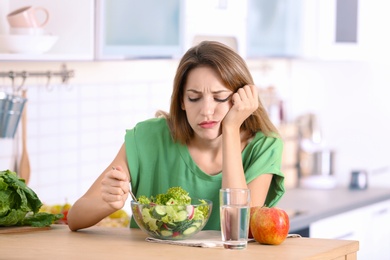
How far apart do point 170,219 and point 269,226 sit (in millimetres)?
258

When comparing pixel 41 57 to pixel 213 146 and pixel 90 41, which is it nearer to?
pixel 90 41

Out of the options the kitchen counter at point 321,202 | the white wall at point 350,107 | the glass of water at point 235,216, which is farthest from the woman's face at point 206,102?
the white wall at point 350,107

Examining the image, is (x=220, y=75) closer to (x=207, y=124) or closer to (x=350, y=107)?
(x=207, y=124)

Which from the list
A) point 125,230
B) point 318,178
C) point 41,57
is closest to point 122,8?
point 41,57

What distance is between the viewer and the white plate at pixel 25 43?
11.0 feet

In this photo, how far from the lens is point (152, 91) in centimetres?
455

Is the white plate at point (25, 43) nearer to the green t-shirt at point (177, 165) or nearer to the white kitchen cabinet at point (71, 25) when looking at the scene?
the white kitchen cabinet at point (71, 25)

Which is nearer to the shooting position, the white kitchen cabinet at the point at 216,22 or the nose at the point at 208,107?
the nose at the point at 208,107

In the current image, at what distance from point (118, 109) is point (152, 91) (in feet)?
0.88

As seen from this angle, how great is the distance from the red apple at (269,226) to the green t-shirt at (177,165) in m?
0.40

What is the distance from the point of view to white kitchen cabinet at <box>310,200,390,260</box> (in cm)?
464

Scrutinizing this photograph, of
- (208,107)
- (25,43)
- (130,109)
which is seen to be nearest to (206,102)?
(208,107)

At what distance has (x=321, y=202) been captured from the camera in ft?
16.0

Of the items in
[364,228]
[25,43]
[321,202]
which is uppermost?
[25,43]
